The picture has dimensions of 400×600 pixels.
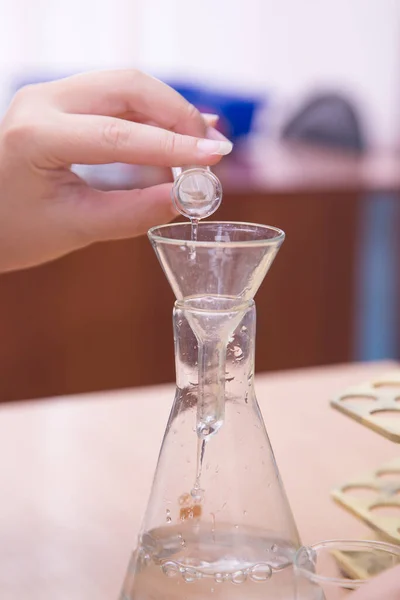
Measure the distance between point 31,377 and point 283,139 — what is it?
1.28 m

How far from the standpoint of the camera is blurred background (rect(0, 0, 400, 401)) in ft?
5.76

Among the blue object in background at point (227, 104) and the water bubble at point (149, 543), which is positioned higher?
the blue object in background at point (227, 104)

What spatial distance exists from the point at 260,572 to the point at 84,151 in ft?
1.04

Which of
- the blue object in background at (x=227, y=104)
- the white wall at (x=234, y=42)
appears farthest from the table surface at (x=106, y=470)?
the white wall at (x=234, y=42)

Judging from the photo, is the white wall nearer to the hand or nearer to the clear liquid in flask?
the hand

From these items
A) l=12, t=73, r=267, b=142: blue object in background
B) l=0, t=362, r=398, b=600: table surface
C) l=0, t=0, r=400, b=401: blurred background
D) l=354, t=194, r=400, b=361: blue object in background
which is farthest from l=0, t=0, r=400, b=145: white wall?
l=0, t=362, r=398, b=600: table surface

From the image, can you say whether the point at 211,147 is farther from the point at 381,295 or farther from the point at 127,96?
the point at 381,295

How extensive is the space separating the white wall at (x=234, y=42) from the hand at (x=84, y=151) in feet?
6.72

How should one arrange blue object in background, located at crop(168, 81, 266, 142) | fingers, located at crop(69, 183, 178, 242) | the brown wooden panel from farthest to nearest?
blue object in background, located at crop(168, 81, 266, 142) < the brown wooden panel < fingers, located at crop(69, 183, 178, 242)

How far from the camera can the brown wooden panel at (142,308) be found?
67.8 inches

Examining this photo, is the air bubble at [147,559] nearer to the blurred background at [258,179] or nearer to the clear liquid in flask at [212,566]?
the clear liquid in flask at [212,566]

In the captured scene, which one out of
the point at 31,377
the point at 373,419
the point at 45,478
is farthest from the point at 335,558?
the point at 31,377

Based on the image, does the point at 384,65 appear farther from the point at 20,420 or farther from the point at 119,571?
the point at 119,571

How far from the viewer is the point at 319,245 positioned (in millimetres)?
1987
